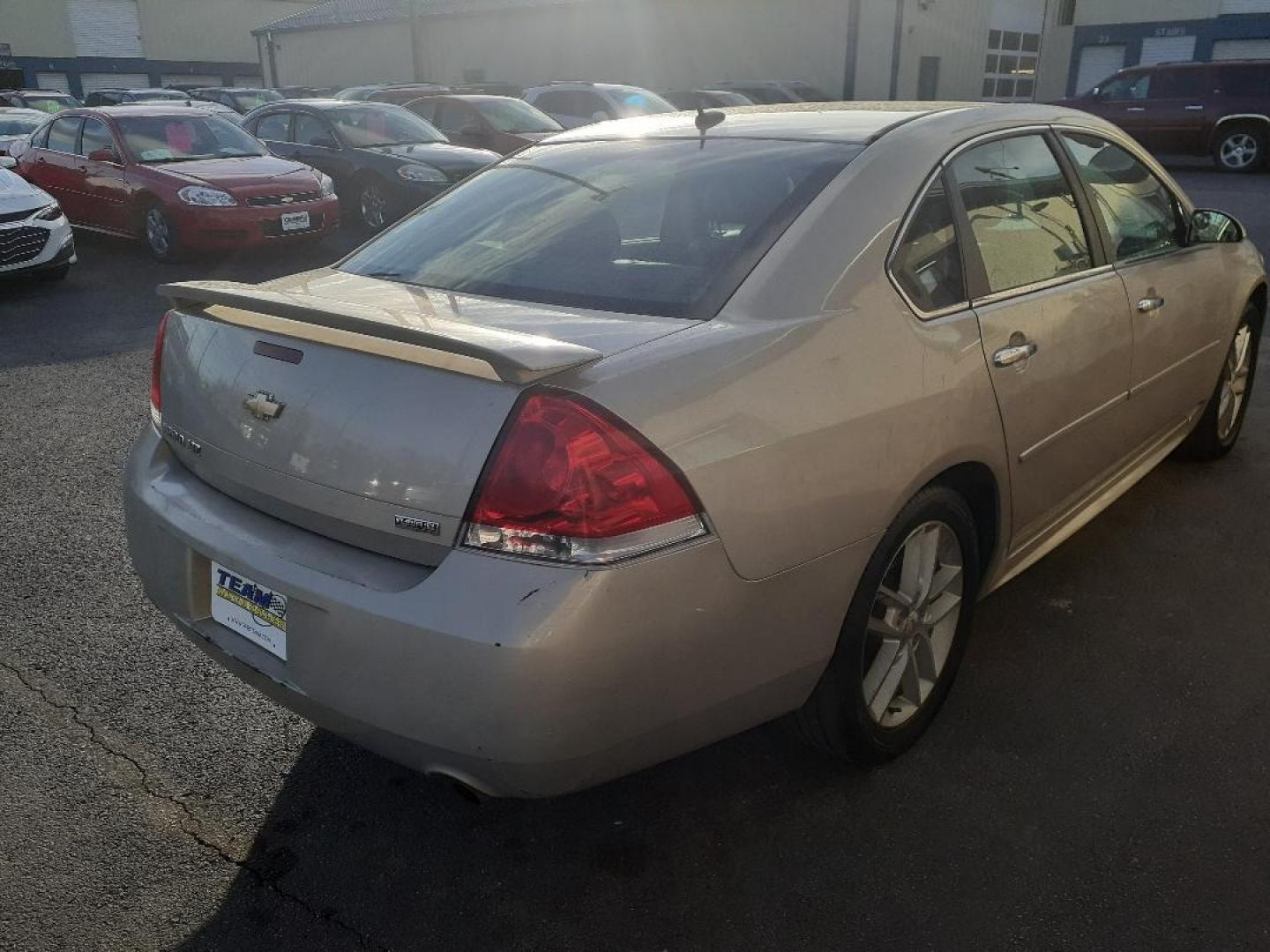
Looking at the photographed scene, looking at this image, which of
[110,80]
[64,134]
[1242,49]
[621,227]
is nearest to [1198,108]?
[1242,49]

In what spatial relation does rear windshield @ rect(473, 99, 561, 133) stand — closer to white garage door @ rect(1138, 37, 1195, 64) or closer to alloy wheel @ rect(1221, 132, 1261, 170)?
alloy wheel @ rect(1221, 132, 1261, 170)

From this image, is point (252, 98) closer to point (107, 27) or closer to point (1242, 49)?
point (1242, 49)

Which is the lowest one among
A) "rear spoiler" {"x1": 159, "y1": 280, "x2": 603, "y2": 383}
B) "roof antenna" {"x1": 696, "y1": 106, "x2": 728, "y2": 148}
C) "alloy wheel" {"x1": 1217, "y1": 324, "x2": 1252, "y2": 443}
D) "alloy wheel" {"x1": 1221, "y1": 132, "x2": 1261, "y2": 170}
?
"alloy wheel" {"x1": 1221, "y1": 132, "x2": 1261, "y2": 170}

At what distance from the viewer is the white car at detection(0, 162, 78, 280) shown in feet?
29.0

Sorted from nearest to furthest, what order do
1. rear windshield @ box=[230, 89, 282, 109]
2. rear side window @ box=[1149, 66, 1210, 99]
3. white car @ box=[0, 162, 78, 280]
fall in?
white car @ box=[0, 162, 78, 280]
rear side window @ box=[1149, 66, 1210, 99]
rear windshield @ box=[230, 89, 282, 109]

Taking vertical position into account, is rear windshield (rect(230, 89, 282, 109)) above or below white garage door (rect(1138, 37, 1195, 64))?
below

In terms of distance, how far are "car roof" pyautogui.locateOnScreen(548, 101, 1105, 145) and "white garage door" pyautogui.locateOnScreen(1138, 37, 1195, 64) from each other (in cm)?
3158

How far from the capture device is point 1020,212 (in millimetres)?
3115

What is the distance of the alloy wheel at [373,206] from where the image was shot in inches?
465

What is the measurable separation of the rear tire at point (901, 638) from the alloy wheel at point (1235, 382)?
95.6 inches

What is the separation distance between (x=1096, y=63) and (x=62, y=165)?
29.3 meters

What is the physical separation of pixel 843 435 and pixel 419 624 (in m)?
0.95

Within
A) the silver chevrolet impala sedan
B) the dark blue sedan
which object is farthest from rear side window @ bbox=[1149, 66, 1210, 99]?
the silver chevrolet impala sedan

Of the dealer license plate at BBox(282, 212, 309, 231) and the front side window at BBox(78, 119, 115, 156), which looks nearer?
the dealer license plate at BBox(282, 212, 309, 231)
